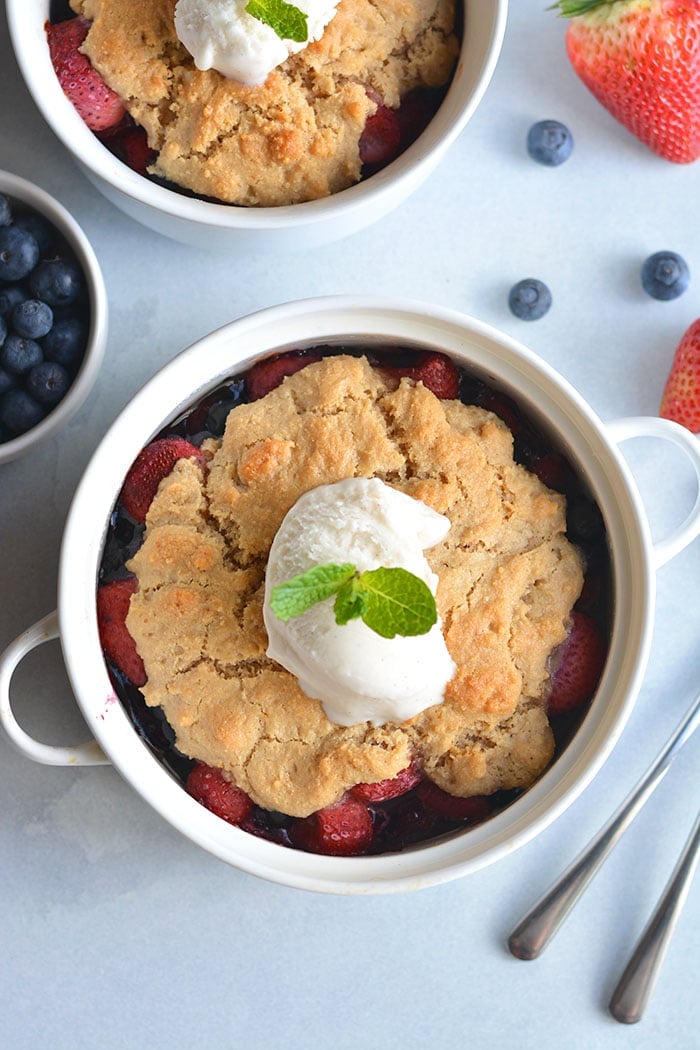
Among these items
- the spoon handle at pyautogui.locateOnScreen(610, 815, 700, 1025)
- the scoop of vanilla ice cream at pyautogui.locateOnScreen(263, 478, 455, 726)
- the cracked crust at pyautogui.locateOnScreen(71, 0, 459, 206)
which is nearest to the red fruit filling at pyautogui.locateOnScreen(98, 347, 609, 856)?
the scoop of vanilla ice cream at pyautogui.locateOnScreen(263, 478, 455, 726)

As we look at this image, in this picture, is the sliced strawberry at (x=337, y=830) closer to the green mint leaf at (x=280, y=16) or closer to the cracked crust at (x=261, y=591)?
the cracked crust at (x=261, y=591)

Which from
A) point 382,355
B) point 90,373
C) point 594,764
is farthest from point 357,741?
point 90,373

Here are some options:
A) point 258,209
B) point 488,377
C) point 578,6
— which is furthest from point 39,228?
point 578,6

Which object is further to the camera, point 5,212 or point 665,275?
point 665,275

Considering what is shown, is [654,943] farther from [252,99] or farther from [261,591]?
[252,99]

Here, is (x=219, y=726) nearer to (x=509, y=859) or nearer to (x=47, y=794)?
(x=47, y=794)

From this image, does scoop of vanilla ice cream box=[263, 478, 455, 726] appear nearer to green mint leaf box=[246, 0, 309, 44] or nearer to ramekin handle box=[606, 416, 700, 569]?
ramekin handle box=[606, 416, 700, 569]
